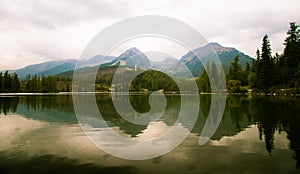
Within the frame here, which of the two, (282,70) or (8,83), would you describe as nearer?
(282,70)

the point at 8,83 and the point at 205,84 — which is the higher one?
the point at 8,83

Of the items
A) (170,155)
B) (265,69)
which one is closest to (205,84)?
(265,69)

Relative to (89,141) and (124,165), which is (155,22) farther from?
(124,165)

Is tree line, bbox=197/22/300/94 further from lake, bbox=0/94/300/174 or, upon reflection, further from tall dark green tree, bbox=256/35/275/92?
lake, bbox=0/94/300/174

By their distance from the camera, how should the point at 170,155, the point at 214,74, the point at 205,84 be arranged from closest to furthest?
1. the point at 170,155
2. the point at 214,74
3. the point at 205,84

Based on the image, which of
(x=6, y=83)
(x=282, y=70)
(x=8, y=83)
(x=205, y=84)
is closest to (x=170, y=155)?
(x=282, y=70)

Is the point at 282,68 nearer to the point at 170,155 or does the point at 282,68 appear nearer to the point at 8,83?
the point at 170,155

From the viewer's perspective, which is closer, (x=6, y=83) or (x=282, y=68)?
(x=282, y=68)

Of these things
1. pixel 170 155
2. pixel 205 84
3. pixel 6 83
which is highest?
pixel 6 83

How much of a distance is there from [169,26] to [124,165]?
22.9m

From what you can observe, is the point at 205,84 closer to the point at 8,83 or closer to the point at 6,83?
the point at 8,83

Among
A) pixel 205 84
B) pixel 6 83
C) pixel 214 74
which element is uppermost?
pixel 214 74

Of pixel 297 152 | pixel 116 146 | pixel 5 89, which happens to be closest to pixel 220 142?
pixel 297 152

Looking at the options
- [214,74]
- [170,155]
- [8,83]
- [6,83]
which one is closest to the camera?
[170,155]
